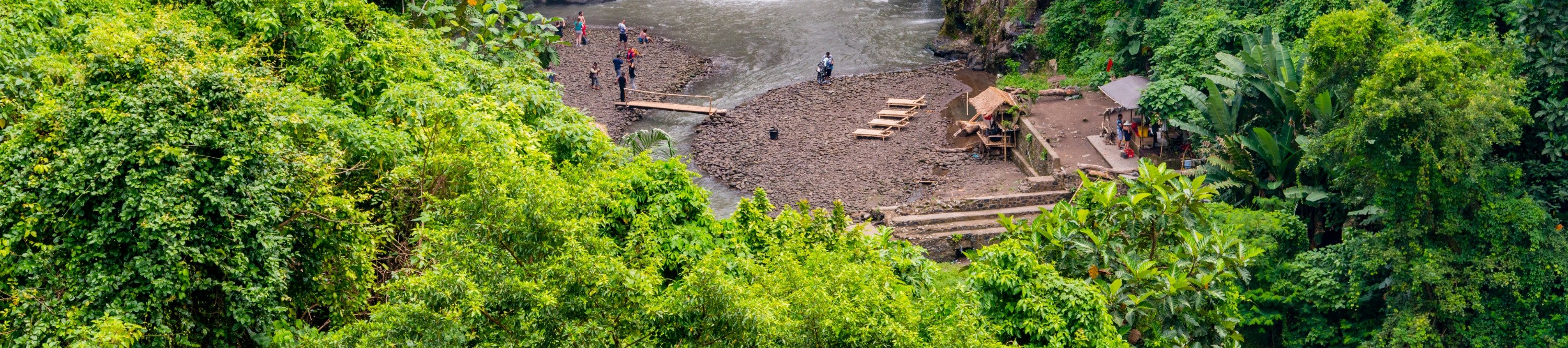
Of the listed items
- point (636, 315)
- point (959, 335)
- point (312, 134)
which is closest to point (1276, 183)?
point (959, 335)

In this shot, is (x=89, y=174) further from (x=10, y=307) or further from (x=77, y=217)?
(x=10, y=307)

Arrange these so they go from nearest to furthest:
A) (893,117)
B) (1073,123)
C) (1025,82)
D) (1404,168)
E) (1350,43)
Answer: (1404,168) → (1350,43) → (1073,123) → (893,117) → (1025,82)

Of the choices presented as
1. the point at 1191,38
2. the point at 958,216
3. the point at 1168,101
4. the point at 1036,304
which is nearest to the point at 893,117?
the point at 1191,38

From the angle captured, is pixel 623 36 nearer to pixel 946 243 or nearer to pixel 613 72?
pixel 613 72

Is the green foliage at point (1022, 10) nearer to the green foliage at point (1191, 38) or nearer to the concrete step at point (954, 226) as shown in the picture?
the green foliage at point (1191, 38)

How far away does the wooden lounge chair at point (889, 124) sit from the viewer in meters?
35.6

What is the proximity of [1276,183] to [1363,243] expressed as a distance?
3618mm

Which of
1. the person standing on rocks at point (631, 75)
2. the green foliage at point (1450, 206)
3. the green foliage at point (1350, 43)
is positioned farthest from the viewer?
the person standing on rocks at point (631, 75)

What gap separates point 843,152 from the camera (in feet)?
109

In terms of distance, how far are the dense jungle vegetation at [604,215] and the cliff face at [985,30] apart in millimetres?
18180

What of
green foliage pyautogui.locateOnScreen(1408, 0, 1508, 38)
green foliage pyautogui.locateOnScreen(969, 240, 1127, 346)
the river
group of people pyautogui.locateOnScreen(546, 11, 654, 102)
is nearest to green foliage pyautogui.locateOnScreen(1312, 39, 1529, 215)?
green foliage pyautogui.locateOnScreen(1408, 0, 1508, 38)

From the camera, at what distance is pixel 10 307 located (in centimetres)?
970

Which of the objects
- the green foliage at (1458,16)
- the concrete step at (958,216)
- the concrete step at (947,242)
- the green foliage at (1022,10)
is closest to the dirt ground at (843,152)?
the concrete step at (958,216)

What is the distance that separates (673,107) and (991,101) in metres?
11.7
